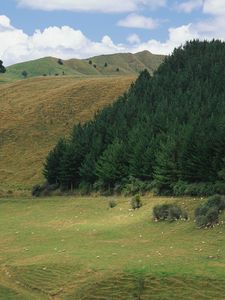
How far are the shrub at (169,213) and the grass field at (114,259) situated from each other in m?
0.78

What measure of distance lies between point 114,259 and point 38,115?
8872cm

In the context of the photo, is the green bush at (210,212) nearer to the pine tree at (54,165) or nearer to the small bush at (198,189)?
the small bush at (198,189)

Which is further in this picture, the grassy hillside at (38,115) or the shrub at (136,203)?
the grassy hillside at (38,115)

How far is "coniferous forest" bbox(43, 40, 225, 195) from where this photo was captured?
5266 centimetres

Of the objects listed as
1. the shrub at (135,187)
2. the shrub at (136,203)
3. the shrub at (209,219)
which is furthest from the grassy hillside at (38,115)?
the shrub at (209,219)

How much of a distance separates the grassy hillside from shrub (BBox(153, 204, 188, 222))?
45317mm

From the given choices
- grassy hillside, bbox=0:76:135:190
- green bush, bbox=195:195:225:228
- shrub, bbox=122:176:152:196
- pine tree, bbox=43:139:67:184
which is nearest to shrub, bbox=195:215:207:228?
green bush, bbox=195:195:225:228

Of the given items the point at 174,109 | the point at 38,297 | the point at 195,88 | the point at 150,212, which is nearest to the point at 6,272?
the point at 38,297

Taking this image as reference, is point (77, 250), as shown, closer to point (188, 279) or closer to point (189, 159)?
point (188, 279)

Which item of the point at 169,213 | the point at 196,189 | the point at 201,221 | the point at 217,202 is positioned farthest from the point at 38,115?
the point at 201,221

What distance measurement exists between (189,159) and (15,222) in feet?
61.2

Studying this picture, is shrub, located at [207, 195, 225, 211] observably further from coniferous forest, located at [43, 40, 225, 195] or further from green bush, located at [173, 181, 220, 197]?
green bush, located at [173, 181, 220, 197]

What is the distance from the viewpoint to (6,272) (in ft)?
101

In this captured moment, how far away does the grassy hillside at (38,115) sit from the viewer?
9288cm
